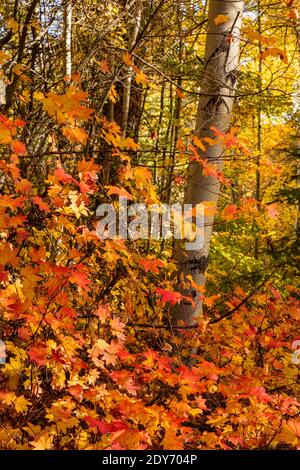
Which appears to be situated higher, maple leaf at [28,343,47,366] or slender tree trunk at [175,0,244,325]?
slender tree trunk at [175,0,244,325]

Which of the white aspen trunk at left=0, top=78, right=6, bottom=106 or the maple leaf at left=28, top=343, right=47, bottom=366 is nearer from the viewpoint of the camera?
the maple leaf at left=28, top=343, right=47, bottom=366

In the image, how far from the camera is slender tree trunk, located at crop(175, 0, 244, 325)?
357 cm

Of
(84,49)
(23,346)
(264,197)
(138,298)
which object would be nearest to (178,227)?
(138,298)

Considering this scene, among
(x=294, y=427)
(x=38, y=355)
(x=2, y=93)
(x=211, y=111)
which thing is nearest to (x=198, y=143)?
(x=211, y=111)

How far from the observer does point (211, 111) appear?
12.1ft

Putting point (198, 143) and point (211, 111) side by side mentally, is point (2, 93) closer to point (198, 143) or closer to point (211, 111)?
point (198, 143)

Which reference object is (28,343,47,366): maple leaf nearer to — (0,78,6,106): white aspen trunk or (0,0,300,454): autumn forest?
(0,0,300,454): autumn forest

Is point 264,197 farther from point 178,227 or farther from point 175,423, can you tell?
point 175,423

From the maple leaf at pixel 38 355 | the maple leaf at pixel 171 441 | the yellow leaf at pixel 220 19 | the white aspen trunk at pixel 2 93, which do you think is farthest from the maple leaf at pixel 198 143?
the maple leaf at pixel 171 441

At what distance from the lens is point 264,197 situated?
1471cm

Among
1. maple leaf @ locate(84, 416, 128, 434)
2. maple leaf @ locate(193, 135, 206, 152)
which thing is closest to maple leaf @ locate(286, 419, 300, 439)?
maple leaf @ locate(84, 416, 128, 434)

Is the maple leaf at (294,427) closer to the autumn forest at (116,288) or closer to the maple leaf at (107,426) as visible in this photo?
the autumn forest at (116,288)

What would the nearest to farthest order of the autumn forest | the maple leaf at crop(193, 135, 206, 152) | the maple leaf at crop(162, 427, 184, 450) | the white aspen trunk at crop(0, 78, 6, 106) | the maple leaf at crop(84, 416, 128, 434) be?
the maple leaf at crop(84, 416, 128, 434)
the maple leaf at crop(162, 427, 184, 450)
the autumn forest
the white aspen trunk at crop(0, 78, 6, 106)
the maple leaf at crop(193, 135, 206, 152)

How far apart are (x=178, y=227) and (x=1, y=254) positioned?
165cm
